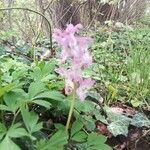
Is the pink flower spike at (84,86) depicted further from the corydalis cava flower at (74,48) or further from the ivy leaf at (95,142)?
the ivy leaf at (95,142)

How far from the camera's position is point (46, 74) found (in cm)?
183

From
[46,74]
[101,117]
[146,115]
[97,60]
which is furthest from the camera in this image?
[97,60]

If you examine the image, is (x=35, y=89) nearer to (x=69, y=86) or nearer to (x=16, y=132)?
(x=69, y=86)

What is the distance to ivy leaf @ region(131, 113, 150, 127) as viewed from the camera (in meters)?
2.16

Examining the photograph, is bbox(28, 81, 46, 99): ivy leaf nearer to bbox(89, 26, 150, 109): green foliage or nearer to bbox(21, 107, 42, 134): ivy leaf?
bbox(21, 107, 42, 134): ivy leaf

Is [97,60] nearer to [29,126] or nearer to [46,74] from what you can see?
[46,74]

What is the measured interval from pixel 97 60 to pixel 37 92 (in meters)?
2.03

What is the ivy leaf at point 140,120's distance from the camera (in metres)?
2.16

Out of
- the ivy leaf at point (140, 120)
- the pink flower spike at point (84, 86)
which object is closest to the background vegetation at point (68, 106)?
the ivy leaf at point (140, 120)

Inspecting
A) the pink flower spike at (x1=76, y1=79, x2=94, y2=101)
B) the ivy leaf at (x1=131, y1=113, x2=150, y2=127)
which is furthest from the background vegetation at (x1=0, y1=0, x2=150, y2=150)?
the pink flower spike at (x1=76, y1=79, x2=94, y2=101)

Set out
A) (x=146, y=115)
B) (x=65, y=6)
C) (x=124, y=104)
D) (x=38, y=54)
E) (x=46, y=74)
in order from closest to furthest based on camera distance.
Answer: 1. (x=46, y=74)
2. (x=146, y=115)
3. (x=124, y=104)
4. (x=38, y=54)
5. (x=65, y=6)

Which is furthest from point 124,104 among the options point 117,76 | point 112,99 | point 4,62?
point 4,62

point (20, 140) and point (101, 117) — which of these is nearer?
point (20, 140)

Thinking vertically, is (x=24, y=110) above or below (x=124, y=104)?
above
